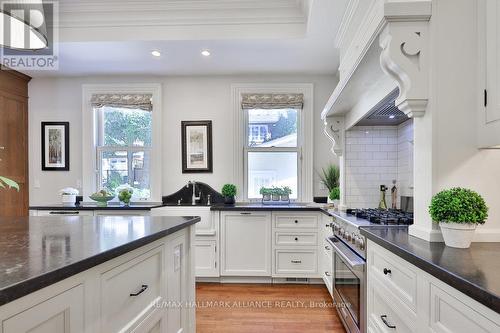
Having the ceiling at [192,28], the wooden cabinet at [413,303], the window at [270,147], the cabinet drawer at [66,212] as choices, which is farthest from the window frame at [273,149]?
the wooden cabinet at [413,303]

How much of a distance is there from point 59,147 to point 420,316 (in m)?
4.53

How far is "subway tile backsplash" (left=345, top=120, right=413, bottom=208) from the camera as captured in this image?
2.91 meters

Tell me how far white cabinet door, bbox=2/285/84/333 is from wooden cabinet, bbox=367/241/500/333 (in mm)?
1119

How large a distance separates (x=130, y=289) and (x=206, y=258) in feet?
7.36

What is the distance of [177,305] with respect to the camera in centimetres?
163

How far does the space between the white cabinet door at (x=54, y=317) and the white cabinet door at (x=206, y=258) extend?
2.48m

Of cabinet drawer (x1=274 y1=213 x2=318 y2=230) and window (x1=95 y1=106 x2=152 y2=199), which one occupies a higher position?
window (x1=95 y1=106 x2=152 y2=199)

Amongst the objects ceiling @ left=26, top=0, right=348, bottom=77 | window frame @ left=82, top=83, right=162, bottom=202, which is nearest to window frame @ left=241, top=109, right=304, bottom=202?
ceiling @ left=26, top=0, right=348, bottom=77

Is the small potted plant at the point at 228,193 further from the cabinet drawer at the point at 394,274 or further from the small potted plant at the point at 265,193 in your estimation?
the cabinet drawer at the point at 394,274

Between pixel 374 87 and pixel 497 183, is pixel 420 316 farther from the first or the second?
pixel 374 87

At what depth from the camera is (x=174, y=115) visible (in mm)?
4023

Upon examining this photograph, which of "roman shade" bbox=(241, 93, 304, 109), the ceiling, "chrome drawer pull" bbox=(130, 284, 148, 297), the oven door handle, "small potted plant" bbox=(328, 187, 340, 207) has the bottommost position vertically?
the oven door handle

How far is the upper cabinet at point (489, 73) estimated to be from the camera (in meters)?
1.19

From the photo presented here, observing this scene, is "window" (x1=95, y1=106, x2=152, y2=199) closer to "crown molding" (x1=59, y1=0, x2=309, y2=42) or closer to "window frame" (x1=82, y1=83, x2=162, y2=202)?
"window frame" (x1=82, y1=83, x2=162, y2=202)
